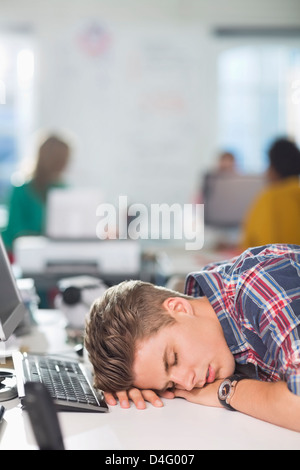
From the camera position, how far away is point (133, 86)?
527 cm

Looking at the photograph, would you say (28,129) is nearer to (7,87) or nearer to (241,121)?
(7,87)

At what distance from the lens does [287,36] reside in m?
5.47

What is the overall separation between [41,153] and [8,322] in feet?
→ 7.86

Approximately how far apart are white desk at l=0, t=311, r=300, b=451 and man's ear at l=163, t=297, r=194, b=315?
18cm

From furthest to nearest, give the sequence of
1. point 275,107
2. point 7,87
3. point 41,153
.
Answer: point 275,107 < point 7,87 < point 41,153

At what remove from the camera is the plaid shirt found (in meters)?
1.03

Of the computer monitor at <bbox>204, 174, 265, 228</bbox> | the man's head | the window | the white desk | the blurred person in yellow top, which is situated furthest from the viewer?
the window

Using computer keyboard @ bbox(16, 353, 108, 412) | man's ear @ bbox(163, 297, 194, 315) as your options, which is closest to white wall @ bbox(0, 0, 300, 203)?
computer keyboard @ bbox(16, 353, 108, 412)

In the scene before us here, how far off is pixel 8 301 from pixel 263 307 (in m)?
0.61

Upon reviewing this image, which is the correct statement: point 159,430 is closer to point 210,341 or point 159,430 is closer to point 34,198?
point 210,341

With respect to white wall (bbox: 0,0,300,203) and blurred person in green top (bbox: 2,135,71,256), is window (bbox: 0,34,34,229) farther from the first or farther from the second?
blurred person in green top (bbox: 2,135,71,256)

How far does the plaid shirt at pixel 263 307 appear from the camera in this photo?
3.38 feet

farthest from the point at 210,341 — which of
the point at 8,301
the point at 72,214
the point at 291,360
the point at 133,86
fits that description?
the point at 133,86
